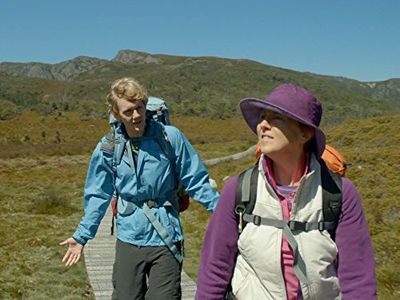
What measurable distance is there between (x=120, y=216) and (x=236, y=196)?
1509mm

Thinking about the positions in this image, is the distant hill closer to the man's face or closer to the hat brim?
the man's face

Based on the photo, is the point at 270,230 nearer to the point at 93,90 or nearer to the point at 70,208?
the point at 70,208

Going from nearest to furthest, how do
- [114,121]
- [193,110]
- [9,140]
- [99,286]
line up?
[114,121] → [99,286] → [9,140] → [193,110]

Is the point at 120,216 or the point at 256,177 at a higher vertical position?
the point at 256,177

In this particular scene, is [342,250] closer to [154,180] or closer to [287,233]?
[287,233]

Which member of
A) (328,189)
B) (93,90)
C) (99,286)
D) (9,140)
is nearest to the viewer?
(328,189)

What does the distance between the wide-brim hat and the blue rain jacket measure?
1263mm

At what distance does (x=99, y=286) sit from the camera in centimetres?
630

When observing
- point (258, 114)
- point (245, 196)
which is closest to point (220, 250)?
point (245, 196)

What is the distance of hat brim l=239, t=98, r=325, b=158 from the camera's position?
210 centimetres

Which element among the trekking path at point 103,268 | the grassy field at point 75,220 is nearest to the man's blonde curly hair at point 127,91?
the trekking path at point 103,268

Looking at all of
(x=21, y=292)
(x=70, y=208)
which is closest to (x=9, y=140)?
(x=70, y=208)

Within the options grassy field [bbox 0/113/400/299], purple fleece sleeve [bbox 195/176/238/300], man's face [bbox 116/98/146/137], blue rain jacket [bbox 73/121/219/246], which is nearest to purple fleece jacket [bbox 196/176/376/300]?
purple fleece sleeve [bbox 195/176/238/300]

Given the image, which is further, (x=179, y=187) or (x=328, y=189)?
(x=179, y=187)
